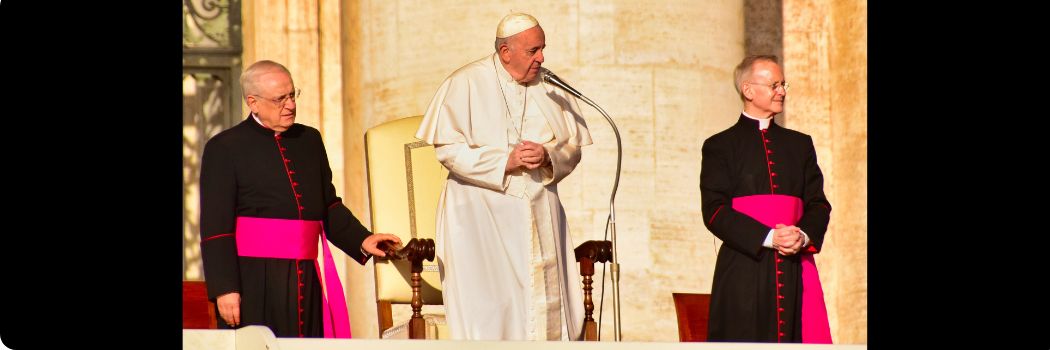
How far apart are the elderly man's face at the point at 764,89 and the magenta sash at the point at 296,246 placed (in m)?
1.72

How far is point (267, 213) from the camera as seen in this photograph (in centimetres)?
851

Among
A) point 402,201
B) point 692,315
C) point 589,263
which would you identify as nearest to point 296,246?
point 402,201

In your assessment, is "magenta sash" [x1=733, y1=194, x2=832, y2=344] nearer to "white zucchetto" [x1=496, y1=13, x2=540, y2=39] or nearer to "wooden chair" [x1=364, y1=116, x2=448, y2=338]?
"white zucchetto" [x1=496, y1=13, x2=540, y2=39]

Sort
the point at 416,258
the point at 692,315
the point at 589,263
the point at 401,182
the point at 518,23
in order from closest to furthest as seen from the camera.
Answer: the point at 518,23, the point at 416,258, the point at 589,263, the point at 692,315, the point at 401,182

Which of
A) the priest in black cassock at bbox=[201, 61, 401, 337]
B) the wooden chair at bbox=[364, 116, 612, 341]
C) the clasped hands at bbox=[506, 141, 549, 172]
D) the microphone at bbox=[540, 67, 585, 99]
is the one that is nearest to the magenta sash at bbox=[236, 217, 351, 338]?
the priest in black cassock at bbox=[201, 61, 401, 337]

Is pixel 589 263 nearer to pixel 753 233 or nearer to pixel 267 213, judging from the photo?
pixel 753 233

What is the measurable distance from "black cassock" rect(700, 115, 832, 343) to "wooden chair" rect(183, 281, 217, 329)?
78.2 inches

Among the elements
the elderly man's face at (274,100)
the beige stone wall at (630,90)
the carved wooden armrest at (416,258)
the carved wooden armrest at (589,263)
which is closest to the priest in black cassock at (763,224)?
the carved wooden armrest at (589,263)

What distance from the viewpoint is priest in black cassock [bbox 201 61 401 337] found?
27.5 ft

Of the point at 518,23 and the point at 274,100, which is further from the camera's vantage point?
the point at 274,100

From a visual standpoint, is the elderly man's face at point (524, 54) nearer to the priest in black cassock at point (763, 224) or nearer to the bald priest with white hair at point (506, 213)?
the bald priest with white hair at point (506, 213)

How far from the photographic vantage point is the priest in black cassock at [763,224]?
28.3 feet

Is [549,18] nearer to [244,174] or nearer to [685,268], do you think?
[685,268]

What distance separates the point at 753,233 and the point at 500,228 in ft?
3.20
